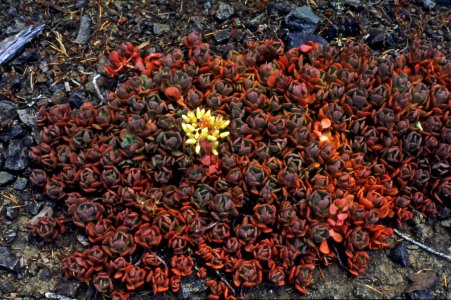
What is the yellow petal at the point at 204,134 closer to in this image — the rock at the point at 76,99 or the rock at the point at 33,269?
the rock at the point at 76,99

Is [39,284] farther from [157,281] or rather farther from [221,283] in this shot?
[221,283]

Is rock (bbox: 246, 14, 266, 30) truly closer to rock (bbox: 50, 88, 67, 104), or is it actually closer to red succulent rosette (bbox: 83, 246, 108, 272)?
rock (bbox: 50, 88, 67, 104)

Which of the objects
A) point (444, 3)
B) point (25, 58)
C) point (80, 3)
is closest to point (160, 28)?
point (80, 3)

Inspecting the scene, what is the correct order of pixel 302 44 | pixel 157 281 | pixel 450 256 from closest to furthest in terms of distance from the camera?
pixel 157 281 < pixel 450 256 < pixel 302 44

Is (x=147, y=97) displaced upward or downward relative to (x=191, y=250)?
upward

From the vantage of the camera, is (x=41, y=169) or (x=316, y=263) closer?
(x=316, y=263)

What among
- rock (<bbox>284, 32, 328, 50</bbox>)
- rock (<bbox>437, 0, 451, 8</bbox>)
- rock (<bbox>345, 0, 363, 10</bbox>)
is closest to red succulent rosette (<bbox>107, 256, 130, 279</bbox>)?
rock (<bbox>284, 32, 328, 50</bbox>)

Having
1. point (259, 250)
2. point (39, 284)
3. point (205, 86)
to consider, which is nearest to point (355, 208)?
point (259, 250)

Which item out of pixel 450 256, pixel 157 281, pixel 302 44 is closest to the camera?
pixel 157 281
